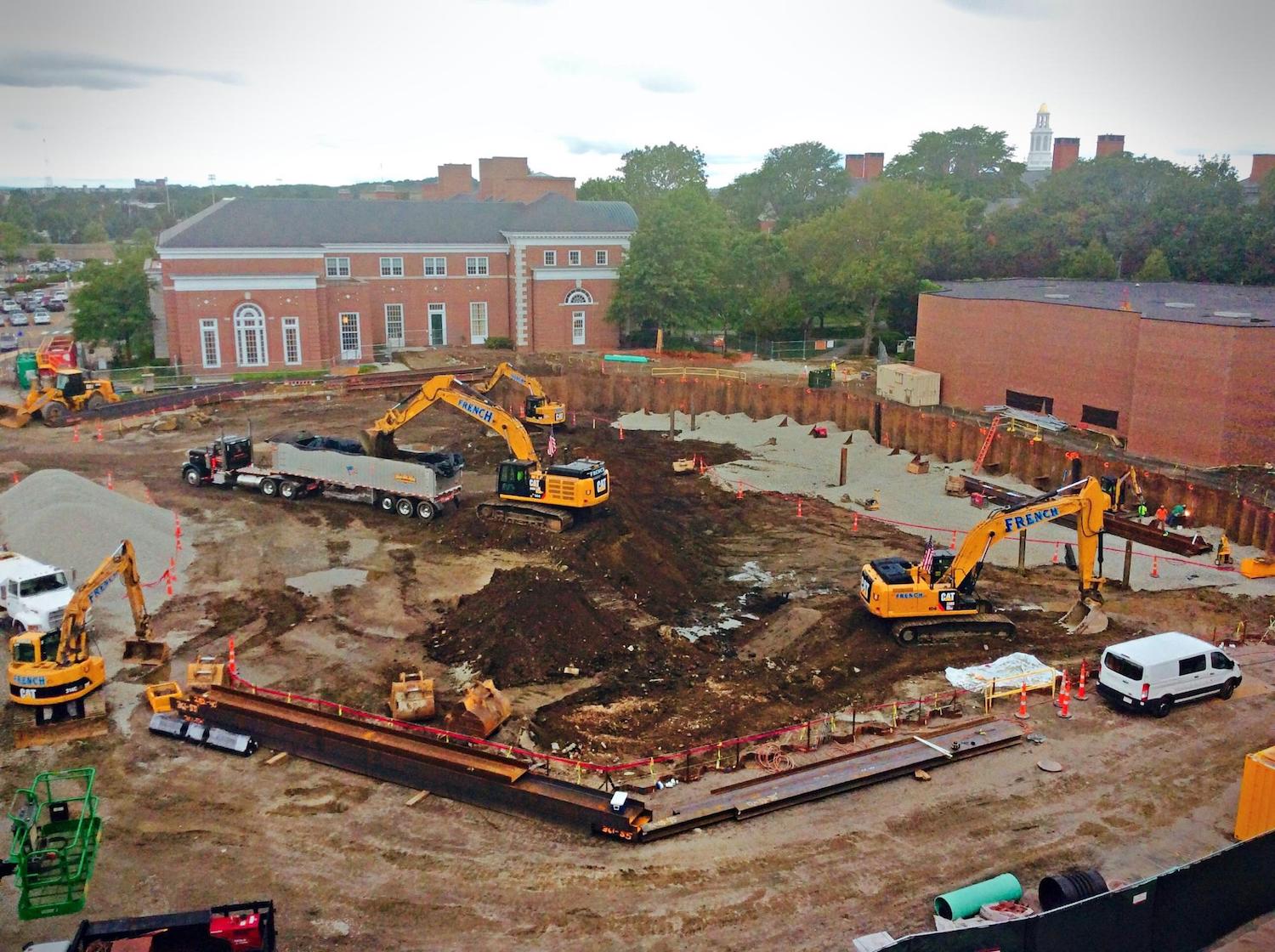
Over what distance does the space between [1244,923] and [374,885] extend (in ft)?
40.6

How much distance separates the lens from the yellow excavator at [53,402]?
4638 centimetres

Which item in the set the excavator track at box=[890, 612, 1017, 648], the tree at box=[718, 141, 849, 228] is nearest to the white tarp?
the excavator track at box=[890, 612, 1017, 648]

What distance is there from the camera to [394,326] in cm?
6419

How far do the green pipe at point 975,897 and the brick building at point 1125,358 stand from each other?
88.1 ft

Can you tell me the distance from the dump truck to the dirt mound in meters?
8.55

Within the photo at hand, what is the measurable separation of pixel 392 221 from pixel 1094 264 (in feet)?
134

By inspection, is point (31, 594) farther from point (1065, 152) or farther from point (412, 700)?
point (1065, 152)

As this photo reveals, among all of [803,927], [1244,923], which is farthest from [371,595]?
[1244,923]

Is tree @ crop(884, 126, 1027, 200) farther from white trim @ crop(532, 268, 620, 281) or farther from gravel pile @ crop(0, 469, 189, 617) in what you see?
gravel pile @ crop(0, 469, 189, 617)

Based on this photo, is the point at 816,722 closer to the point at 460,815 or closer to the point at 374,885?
the point at 460,815

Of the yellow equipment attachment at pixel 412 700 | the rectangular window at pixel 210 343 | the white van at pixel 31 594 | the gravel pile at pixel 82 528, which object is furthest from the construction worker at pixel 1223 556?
the rectangular window at pixel 210 343

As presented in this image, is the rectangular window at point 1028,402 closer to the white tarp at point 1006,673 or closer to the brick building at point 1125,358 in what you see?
the brick building at point 1125,358

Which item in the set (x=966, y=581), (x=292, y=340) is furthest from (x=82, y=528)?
(x=292, y=340)

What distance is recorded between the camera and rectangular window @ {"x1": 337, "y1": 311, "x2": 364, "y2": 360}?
199ft
